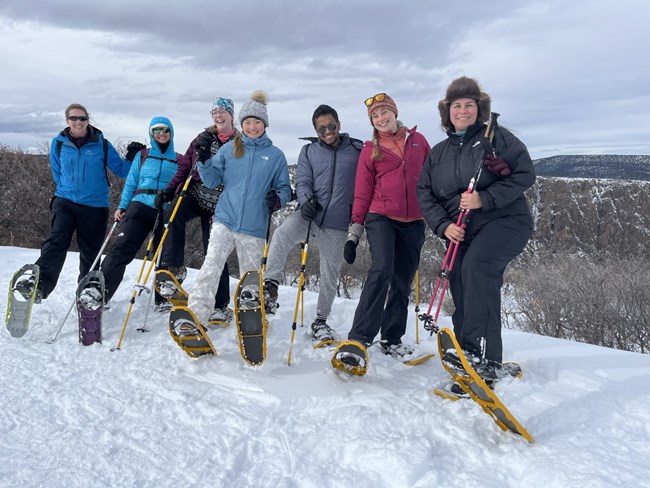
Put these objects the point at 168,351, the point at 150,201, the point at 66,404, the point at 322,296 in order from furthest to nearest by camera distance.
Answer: the point at 150,201, the point at 322,296, the point at 168,351, the point at 66,404

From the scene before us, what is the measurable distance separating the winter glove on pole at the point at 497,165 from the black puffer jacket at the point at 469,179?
0.04 metres

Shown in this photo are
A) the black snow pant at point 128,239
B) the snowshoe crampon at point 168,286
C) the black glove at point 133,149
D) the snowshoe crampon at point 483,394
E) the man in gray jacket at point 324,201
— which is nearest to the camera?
the snowshoe crampon at point 483,394

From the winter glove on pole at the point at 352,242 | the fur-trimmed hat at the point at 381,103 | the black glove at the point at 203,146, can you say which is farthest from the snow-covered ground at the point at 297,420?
the fur-trimmed hat at the point at 381,103

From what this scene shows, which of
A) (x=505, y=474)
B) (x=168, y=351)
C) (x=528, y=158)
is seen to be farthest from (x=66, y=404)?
(x=528, y=158)

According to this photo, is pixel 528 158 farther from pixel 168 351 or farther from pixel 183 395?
pixel 168 351

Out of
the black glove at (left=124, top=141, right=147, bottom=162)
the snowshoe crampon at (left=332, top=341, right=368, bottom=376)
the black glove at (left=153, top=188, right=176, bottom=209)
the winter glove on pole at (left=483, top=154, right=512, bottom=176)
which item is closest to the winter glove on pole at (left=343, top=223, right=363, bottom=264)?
the snowshoe crampon at (left=332, top=341, right=368, bottom=376)

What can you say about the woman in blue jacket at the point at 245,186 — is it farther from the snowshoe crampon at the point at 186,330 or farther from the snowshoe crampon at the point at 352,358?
the snowshoe crampon at the point at 352,358

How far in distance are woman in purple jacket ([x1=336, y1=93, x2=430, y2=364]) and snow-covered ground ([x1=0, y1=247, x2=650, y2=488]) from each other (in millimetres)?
655

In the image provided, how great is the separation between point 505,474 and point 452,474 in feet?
0.96

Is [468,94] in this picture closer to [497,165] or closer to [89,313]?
[497,165]

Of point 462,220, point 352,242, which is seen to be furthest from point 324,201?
point 462,220

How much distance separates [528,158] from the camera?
11.1 ft

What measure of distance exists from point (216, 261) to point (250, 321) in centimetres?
78

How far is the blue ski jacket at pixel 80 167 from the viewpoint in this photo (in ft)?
17.2
